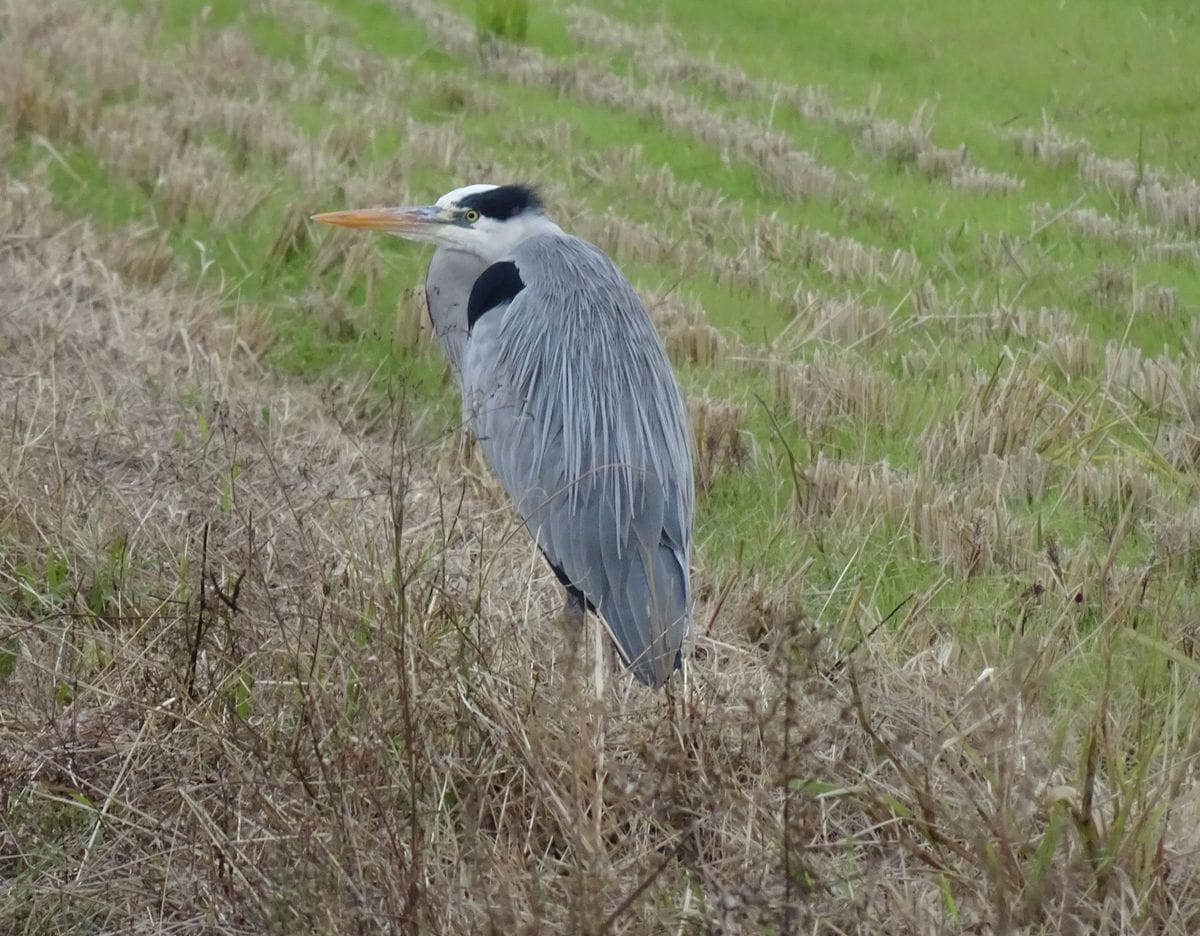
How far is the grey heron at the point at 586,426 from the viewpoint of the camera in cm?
317

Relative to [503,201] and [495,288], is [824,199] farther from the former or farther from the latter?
[495,288]

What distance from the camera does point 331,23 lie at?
10.8 metres

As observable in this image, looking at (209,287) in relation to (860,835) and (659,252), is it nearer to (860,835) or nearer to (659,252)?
(659,252)

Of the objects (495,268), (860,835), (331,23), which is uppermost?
(495,268)

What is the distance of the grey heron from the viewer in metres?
3.17

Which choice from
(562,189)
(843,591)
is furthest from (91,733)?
(562,189)

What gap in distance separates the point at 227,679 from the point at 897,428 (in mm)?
2559

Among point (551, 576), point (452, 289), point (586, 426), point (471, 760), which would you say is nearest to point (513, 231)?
point (452, 289)

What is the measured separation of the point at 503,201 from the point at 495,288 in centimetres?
41

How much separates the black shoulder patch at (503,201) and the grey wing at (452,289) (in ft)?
0.53

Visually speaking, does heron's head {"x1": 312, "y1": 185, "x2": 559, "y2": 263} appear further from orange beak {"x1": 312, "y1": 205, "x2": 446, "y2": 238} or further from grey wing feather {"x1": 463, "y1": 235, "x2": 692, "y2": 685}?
grey wing feather {"x1": 463, "y1": 235, "x2": 692, "y2": 685}

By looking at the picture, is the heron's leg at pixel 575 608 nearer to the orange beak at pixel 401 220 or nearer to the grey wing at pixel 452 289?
the grey wing at pixel 452 289

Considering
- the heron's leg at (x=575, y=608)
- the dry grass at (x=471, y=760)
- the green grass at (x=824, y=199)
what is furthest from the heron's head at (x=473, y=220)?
the heron's leg at (x=575, y=608)

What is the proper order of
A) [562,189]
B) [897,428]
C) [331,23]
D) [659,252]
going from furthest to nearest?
[331,23]
[562,189]
[659,252]
[897,428]
